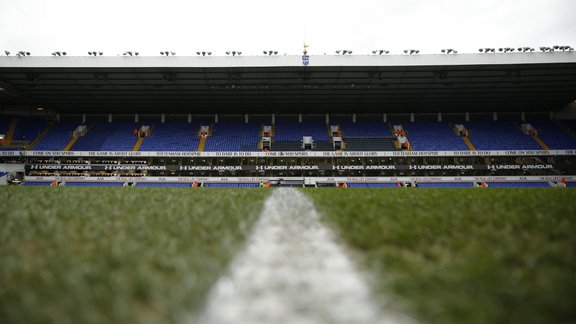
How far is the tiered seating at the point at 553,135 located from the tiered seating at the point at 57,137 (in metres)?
62.3

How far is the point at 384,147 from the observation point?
126 feet

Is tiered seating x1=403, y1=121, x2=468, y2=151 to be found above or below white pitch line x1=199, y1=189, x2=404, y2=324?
above

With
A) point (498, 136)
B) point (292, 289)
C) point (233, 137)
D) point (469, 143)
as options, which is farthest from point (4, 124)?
point (498, 136)

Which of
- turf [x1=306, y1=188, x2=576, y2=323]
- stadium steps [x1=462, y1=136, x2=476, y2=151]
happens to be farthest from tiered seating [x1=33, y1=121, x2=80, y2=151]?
stadium steps [x1=462, y1=136, x2=476, y2=151]

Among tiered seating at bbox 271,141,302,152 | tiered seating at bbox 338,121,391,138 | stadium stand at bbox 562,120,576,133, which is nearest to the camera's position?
tiered seating at bbox 271,141,302,152

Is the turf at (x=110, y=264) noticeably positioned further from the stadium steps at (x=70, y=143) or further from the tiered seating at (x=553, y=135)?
the tiered seating at (x=553, y=135)

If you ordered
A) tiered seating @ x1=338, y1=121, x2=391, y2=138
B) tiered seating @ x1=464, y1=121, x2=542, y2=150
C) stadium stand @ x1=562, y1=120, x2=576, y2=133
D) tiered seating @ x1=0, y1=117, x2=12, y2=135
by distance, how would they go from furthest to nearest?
1. tiered seating @ x1=338, y1=121, x2=391, y2=138
2. stadium stand @ x1=562, y1=120, x2=576, y2=133
3. tiered seating @ x1=0, y1=117, x2=12, y2=135
4. tiered seating @ x1=464, y1=121, x2=542, y2=150

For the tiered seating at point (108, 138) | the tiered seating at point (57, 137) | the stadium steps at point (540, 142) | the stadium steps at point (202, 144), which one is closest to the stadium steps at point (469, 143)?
the stadium steps at point (540, 142)

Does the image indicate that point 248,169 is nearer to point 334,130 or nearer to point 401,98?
point 334,130

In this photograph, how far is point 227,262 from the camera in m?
2.98

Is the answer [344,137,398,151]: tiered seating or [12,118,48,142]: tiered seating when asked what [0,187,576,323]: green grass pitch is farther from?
[12,118,48,142]: tiered seating

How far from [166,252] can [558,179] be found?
4621cm

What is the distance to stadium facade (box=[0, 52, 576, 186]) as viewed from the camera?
30672 millimetres

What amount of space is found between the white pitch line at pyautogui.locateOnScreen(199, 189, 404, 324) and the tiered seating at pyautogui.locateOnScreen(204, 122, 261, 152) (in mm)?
35267
